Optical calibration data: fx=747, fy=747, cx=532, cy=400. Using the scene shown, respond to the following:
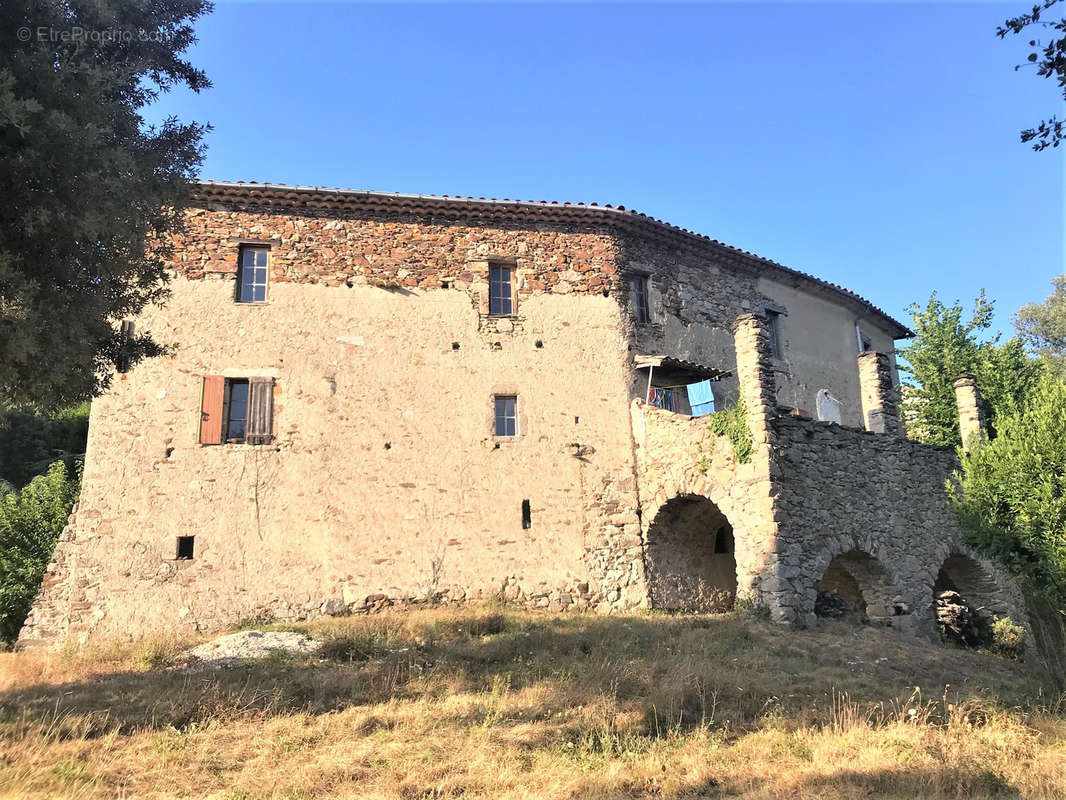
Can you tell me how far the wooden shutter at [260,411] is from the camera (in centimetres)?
1521

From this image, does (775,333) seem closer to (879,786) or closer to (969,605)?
(969,605)

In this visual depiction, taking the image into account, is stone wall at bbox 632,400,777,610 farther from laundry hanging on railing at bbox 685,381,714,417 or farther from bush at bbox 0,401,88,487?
bush at bbox 0,401,88,487

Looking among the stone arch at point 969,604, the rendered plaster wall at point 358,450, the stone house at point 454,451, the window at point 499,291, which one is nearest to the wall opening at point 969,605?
the stone arch at point 969,604

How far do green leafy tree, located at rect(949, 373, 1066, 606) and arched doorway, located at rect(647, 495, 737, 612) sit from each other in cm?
509

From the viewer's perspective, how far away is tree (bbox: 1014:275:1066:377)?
33.2 m

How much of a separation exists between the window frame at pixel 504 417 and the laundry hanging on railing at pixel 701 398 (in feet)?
13.7

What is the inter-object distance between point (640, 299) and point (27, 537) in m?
15.4

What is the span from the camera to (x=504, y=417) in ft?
53.6

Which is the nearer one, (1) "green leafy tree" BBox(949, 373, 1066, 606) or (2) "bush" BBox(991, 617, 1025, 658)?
(1) "green leafy tree" BBox(949, 373, 1066, 606)

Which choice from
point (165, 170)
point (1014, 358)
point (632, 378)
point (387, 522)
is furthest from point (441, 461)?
point (1014, 358)

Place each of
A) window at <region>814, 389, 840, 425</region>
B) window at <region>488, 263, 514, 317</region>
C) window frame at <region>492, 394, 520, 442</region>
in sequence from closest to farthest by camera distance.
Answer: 1. window frame at <region>492, 394, 520, 442</region>
2. window at <region>488, 263, 514, 317</region>
3. window at <region>814, 389, 840, 425</region>

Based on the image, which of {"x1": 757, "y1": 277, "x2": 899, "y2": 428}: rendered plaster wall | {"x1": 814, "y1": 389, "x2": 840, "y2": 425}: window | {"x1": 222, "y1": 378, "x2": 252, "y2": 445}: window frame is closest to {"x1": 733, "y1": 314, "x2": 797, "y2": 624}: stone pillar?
{"x1": 757, "y1": 277, "x2": 899, "y2": 428}: rendered plaster wall

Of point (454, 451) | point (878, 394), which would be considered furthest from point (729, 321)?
point (454, 451)

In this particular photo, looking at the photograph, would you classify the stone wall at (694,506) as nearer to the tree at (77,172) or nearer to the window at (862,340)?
the window at (862,340)
